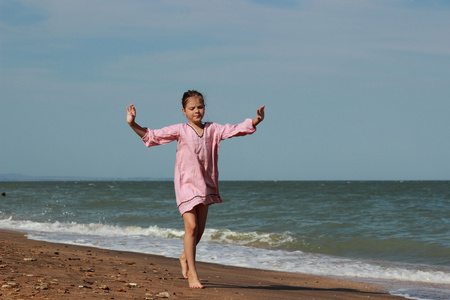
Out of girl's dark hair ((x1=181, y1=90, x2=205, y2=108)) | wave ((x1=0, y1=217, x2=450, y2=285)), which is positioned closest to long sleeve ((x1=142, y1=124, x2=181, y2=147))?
girl's dark hair ((x1=181, y1=90, x2=205, y2=108))

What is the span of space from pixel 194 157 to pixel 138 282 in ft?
4.92

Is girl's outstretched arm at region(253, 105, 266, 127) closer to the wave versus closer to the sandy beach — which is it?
the sandy beach

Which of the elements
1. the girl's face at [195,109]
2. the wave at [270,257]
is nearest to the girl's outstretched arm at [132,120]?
the girl's face at [195,109]

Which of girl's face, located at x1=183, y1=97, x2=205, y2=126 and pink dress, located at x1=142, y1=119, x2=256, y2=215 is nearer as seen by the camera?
pink dress, located at x1=142, y1=119, x2=256, y2=215

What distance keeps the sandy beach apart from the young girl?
1.62 ft

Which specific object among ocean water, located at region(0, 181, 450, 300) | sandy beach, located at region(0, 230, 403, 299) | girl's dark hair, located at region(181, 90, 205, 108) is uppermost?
girl's dark hair, located at region(181, 90, 205, 108)

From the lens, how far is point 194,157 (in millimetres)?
5105

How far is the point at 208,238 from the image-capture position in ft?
44.6

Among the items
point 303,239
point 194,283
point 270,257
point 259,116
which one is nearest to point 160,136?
point 259,116

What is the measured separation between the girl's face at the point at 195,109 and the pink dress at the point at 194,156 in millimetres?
86

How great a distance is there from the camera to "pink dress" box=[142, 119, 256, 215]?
507cm

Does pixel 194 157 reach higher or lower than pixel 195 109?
lower

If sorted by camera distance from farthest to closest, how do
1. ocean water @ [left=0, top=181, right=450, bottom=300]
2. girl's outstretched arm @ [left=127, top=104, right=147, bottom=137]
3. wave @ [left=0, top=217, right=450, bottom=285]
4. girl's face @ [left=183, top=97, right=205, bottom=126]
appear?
ocean water @ [left=0, top=181, right=450, bottom=300], wave @ [left=0, top=217, right=450, bottom=285], girl's face @ [left=183, top=97, right=205, bottom=126], girl's outstretched arm @ [left=127, top=104, right=147, bottom=137]

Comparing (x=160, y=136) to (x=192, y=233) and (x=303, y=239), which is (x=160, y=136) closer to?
(x=192, y=233)
